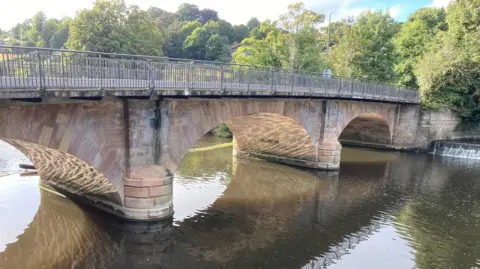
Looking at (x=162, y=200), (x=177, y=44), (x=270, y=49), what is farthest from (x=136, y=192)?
(x=177, y=44)

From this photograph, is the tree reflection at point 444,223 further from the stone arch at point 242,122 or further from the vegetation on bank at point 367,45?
the vegetation on bank at point 367,45

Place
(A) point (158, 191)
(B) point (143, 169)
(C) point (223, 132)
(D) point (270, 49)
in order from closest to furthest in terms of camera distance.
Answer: (B) point (143, 169) → (A) point (158, 191) → (D) point (270, 49) → (C) point (223, 132)

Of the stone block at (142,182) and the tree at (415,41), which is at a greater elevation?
the tree at (415,41)

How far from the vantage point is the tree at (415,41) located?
35.6 m

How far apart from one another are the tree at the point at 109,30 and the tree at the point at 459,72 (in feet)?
85.6

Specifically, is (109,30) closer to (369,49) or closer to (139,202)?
(369,49)

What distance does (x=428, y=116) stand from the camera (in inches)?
1123

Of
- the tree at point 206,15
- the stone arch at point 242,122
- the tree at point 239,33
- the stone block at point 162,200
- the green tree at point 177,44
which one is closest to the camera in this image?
the stone block at point 162,200

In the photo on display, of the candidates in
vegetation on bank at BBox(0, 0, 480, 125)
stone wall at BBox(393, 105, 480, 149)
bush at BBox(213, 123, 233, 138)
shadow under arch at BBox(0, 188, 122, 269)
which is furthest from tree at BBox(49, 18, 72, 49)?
stone wall at BBox(393, 105, 480, 149)

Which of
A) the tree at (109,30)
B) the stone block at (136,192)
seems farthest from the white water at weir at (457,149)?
the tree at (109,30)

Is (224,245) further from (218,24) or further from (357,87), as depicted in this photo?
(218,24)

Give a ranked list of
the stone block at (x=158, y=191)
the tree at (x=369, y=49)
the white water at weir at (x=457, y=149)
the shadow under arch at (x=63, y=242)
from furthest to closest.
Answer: the tree at (x=369, y=49) < the white water at weir at (x=457, y=149) < the stone block at (x=158, y=191) < the shadow under arch at (x=63, y=242)

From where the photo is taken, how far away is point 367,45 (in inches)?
1359

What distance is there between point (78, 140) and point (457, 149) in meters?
27.4
